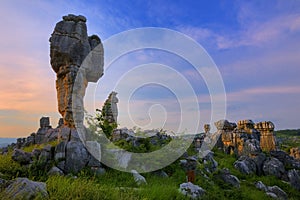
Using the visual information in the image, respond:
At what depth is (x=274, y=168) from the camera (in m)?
16.9

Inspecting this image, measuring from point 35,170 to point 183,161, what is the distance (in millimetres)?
6917

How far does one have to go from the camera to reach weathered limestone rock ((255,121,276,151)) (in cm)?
2656

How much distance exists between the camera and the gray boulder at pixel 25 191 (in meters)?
5.08

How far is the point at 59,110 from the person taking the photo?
52.4 ft

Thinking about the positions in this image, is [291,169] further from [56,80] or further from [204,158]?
[56,80]

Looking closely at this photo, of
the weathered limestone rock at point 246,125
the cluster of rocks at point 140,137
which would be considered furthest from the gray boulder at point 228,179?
the weathered limestone rock at point 246,125

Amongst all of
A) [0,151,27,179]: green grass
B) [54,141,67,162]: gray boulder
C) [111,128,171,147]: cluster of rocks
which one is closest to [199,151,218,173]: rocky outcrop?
[111,128,171,147]: cluster of rocks

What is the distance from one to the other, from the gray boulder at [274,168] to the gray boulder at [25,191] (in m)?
15.4

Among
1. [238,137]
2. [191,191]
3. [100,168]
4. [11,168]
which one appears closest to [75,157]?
[100,168]

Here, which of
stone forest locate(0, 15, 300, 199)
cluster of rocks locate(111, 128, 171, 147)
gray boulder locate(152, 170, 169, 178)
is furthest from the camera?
cluster of rocks locate(111, 128, 171, 147)

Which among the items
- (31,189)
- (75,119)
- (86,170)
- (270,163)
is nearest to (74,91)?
(75,119)

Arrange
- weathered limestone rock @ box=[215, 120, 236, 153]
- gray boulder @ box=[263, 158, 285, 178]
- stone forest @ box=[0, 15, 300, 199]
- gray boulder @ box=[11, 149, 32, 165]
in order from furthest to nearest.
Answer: weathered limestone rock @ box=[215, 120, 236, 153] < gray boulder @ box=[263, 158, 285, 178] < gray boulder @ box=[11, 149, 32, 165] < stone forest @ box=[0, 15, 300, 199]

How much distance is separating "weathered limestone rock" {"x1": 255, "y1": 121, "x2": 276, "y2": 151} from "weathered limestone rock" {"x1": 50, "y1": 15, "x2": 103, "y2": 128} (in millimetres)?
20419

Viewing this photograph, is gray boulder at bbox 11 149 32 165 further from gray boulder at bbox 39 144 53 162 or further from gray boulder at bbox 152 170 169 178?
gray boulder at bbox 152 170 169 178
